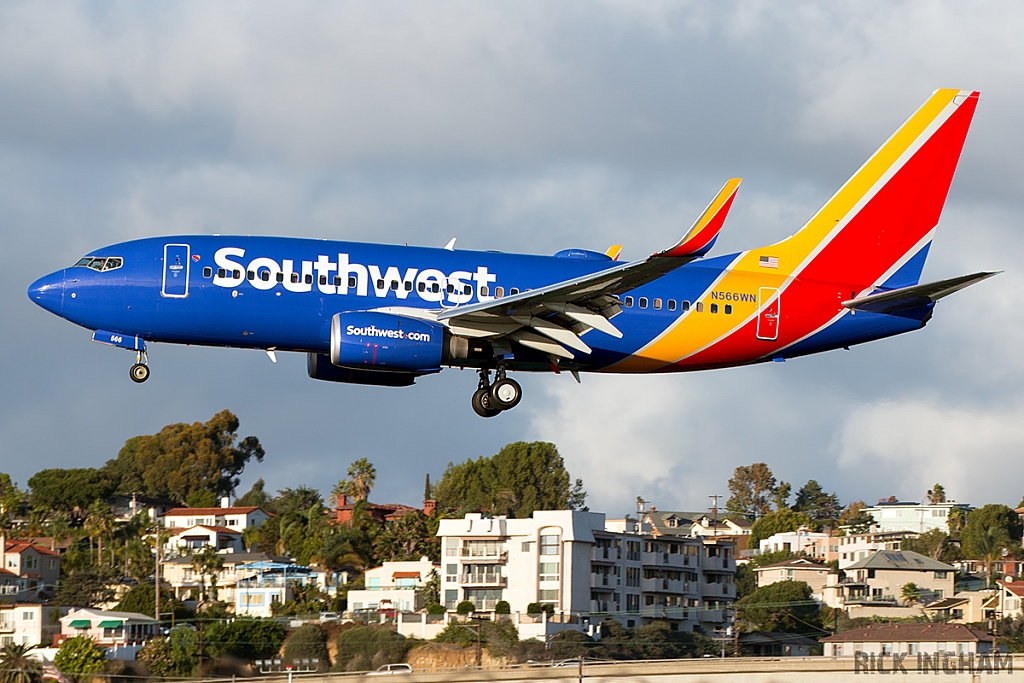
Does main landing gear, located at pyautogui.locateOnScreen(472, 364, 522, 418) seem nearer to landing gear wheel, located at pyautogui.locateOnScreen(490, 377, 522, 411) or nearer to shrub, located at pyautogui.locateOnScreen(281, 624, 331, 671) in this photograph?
landing gear wheel, located at pyautogui.locateOnScreen(490, 377, 522, 411)

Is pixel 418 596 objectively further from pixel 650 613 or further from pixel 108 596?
pixel 108 596

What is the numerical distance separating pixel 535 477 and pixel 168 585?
168 ft

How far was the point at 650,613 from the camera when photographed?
315 ft

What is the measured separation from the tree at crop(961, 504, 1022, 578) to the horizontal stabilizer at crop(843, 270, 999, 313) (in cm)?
10953

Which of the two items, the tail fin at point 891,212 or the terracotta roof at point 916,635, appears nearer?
the tail fin at point 891,212

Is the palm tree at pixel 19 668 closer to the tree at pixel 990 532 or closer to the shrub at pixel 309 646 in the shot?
the shrub at pixel 309 646

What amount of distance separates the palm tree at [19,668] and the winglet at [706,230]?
1955 inches

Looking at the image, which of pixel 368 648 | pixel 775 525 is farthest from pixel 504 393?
pixel 775 525

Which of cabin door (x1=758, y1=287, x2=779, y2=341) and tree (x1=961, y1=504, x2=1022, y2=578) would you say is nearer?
cabin door (x1=758, y1=287, x2=779, y2=341)

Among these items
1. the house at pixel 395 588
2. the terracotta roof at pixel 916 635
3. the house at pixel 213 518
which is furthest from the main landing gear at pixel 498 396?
the house at pixel 213 518

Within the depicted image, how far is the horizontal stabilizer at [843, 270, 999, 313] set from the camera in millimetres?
39781

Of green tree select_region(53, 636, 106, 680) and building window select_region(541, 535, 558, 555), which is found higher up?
building window select_region(541, 535, 558, 555)

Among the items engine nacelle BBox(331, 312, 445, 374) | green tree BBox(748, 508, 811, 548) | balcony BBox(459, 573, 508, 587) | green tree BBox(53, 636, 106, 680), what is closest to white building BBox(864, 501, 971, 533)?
green tree BBox(748, 508, 811, 548)

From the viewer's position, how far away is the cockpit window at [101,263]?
3788 cm
